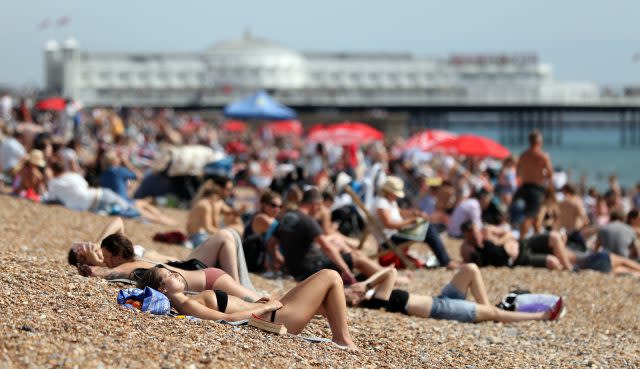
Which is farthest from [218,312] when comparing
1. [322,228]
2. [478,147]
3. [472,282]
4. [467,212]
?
[478,147]

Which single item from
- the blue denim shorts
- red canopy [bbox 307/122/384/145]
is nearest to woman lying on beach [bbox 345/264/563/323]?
the blue denim shorts

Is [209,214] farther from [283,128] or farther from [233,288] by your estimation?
[283,128]

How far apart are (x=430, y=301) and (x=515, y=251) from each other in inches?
98.3

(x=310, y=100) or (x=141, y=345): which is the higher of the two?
(x=141, y=345)

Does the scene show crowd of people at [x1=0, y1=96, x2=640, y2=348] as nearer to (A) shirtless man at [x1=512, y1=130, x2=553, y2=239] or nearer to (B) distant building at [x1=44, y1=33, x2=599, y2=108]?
(A) shirtless man at [x1=512, y1=130, x2=553, y2=239]

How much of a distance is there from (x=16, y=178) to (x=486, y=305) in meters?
5.67

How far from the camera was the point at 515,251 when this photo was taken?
9375mm

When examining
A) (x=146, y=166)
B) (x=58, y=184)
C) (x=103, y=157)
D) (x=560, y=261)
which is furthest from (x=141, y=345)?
(x=146, y=166)

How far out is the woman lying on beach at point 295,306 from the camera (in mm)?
5441

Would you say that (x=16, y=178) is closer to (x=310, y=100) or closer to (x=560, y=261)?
(x=560, y=261)

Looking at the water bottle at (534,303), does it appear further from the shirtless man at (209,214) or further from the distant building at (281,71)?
the distant building at (281,71)

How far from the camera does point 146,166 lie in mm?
17188

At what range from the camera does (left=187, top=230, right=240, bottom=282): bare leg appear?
6582 mm

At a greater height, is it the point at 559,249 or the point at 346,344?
the point at 346,344
